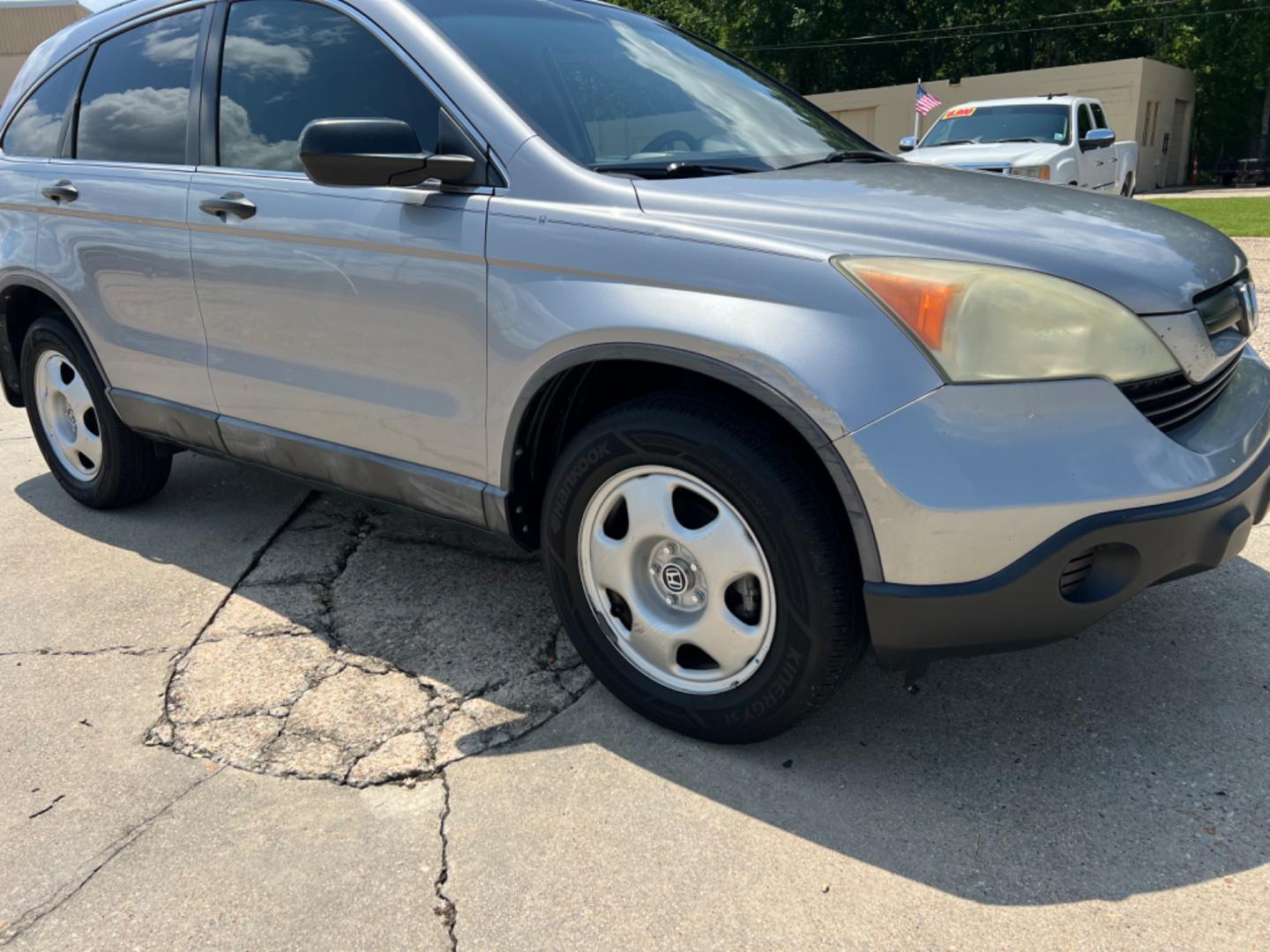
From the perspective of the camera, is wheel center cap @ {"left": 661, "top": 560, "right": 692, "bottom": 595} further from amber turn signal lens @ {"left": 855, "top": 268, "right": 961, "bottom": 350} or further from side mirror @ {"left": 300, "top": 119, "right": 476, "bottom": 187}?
side mirror @ {"left": 300, "top": 119, "right": 476, "bottom": 187}

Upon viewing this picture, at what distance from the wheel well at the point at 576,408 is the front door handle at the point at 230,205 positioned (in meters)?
1.16

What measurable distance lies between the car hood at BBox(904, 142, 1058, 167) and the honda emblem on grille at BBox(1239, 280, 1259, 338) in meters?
8.62

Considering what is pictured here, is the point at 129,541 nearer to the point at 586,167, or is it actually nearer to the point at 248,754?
the point at 248,754

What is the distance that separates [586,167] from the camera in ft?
7.91

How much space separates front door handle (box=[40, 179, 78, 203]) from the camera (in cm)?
361

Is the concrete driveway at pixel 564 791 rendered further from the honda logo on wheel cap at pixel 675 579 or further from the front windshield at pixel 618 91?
the front windshield at pixel 618 91

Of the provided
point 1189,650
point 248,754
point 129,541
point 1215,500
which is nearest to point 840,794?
point 1215,500

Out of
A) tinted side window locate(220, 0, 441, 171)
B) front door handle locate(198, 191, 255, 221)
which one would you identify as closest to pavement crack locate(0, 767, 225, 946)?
front door handle locate(198, 191, 255, 221)

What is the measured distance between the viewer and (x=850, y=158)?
119 inches

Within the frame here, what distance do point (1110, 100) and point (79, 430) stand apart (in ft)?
113

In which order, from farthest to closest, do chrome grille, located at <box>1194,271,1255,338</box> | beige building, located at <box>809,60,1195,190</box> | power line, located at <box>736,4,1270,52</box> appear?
power line, located at <box>736,4,1270,52</box>
beige building, located at <box>809,60,1195,190</box>
chrome grille, located at <box>1194,271,1255,338</box>

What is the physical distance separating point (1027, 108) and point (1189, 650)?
40.0ft

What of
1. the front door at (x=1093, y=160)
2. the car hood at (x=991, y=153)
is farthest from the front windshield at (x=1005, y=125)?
the car hood at (x=991, y=153)

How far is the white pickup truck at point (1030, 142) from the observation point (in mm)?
11234
